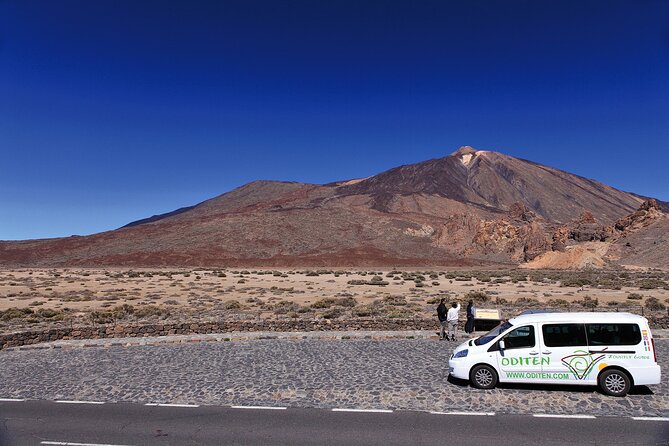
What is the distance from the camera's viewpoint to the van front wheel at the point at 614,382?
10.6 meters

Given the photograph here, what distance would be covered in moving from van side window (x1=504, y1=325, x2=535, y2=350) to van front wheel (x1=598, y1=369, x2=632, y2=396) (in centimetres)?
172

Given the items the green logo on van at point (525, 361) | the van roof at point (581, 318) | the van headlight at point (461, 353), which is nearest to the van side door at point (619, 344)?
the van roof at point (581, 318)

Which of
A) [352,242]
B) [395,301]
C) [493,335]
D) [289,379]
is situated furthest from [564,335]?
[352,242]

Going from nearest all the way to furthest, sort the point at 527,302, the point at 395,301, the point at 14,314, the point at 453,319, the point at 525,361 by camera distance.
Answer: the point at 525,361 < the point at 453,319 < the point at 14,314 < the point at 527,302 < the point at 395,301

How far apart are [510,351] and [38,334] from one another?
18812mm

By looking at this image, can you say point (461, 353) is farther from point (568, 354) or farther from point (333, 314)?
point (333, 314)

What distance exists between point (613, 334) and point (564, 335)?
3.51 ft

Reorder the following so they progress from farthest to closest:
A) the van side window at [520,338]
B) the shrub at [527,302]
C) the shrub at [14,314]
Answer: the shrub at [527,302] < the shrub at [14,314] < the van side window at [520,338]

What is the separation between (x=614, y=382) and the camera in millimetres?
10703

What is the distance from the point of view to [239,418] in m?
9.89

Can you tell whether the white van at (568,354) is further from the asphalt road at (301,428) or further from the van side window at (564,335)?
the asphalt road at (301,428)

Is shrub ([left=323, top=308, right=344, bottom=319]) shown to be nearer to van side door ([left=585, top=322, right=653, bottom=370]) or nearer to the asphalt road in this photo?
the asphalt road

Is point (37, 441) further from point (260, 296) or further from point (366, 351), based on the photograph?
point (260, 296)

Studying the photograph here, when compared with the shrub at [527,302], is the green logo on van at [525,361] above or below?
above
